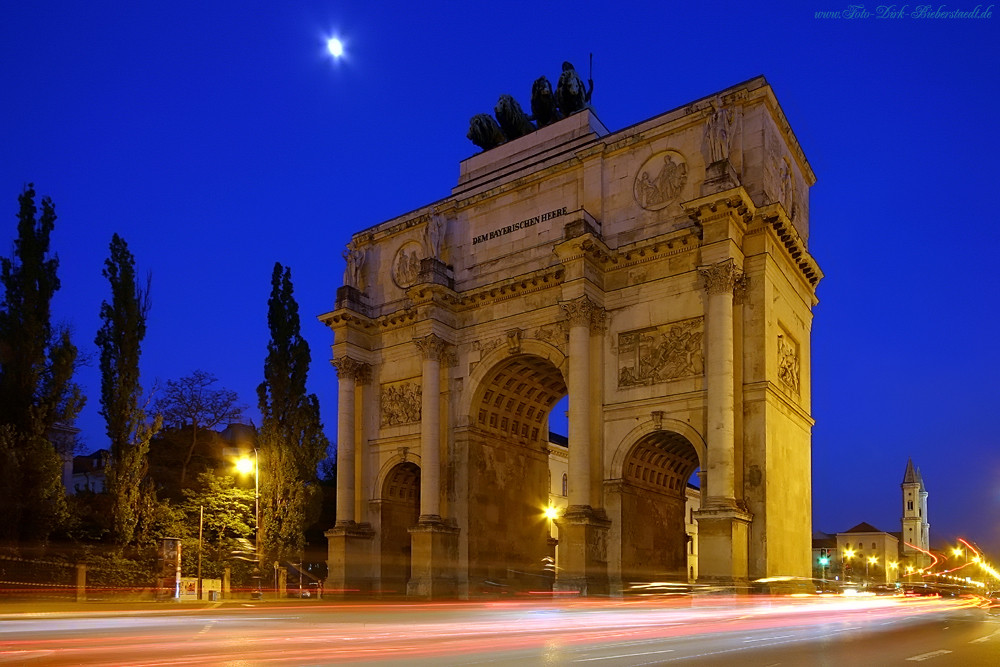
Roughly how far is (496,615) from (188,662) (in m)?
10.2

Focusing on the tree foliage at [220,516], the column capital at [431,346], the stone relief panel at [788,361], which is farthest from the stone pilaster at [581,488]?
the tree foliage at [220,516]

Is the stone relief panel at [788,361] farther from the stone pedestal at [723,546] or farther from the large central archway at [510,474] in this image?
the large central archway at [510,474]

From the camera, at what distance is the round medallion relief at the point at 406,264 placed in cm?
3528

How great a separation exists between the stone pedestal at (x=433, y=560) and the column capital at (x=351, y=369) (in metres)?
6.89

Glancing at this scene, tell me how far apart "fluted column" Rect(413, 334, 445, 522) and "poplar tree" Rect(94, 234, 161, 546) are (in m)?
10.4

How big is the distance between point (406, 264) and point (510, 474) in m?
9.51

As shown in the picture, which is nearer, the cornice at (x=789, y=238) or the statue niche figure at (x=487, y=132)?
the cornice at (x=789, y=238)

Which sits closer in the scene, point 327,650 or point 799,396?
point 327,650

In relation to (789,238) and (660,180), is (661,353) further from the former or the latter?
(660,180)

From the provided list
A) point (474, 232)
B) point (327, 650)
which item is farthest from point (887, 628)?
point (474, 232)

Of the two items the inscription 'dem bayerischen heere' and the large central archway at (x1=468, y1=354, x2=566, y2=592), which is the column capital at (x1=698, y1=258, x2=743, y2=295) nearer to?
the inscription 'dem bayerischen heere'

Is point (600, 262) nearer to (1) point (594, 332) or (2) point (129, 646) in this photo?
(1) point (594, 332)

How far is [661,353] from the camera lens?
90.6 ft

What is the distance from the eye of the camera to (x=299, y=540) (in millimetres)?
37344
